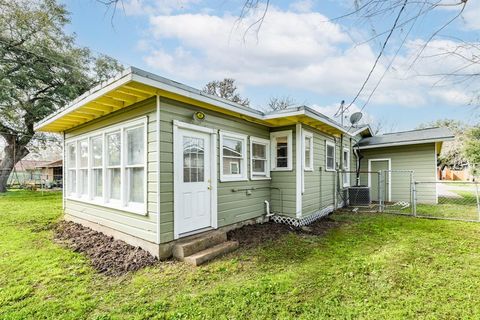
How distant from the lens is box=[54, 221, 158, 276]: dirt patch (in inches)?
149

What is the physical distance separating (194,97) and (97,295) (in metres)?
3.15

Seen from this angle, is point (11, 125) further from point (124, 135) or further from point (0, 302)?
point (0, 302)

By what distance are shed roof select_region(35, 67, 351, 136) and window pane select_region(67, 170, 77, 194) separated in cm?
128

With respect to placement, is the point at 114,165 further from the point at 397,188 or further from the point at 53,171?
the point at 53,171

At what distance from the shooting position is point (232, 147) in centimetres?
550

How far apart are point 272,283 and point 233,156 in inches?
115

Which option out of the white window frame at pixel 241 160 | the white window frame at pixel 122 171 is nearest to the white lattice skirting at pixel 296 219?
the white window frame at pixel 241 160

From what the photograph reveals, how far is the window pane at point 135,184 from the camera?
173 inches

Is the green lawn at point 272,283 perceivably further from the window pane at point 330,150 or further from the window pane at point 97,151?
the window pane at point 330,150

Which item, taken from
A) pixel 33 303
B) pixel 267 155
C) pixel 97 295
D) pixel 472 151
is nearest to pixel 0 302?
pixel 33 303

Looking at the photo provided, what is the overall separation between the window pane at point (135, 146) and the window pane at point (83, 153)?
7.27 feet

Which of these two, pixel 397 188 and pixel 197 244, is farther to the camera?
pixel 397 188

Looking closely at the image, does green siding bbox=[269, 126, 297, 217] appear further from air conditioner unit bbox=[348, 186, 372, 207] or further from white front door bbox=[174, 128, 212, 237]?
air conditioner unit bbox=[348, 186, 372, 207]

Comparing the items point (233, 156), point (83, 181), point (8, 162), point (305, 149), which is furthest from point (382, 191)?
point (8, 162)
